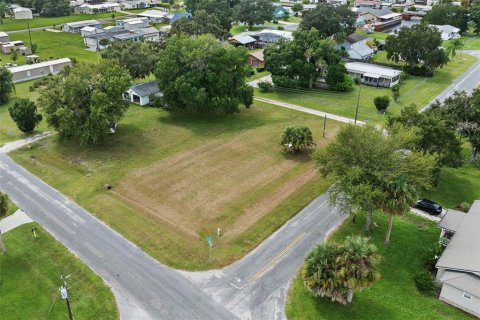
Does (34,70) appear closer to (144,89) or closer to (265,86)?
(144,89)

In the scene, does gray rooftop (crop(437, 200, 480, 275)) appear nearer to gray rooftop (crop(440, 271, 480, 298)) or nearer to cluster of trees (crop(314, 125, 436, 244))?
gray rooftop (crop(440, 271, 480, 298))

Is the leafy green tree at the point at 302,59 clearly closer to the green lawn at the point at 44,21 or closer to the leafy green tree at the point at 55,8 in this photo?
the green lawn at the point at 44,21

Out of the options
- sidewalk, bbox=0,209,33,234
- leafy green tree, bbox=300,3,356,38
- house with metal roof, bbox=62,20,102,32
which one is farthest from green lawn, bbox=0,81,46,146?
leafy green tree, bbox=300,3,356,38

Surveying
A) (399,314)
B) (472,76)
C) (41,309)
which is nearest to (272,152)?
(399,314)

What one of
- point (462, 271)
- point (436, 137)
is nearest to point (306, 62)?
point (436, 137)

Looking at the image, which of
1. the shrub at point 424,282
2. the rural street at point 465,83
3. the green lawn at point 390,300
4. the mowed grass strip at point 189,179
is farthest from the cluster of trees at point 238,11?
the shrub at point 424,282
